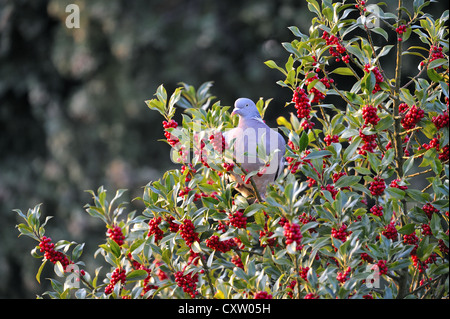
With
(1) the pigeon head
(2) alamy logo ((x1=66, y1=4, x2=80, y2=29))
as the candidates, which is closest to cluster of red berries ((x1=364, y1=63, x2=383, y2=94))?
(1) the pigeon head

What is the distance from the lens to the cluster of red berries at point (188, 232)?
1.40 m

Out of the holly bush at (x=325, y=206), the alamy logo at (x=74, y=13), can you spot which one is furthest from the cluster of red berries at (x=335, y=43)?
the alamy logo at (x=74, y=13)

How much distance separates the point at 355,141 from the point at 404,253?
13.0 inches

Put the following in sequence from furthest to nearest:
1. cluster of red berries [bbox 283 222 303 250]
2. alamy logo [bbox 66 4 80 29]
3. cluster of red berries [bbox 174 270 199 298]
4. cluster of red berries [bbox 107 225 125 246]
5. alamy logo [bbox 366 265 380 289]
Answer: alamy logo [bbox 66 4 80 29] → cluster of red berries [bbox 107 225 125 246] → cluster of red berries [bbox 174 270 199 298] → alamy logo [bbox 366 265 380 289] → cluster of red berries [bbox 283 222 303 250]

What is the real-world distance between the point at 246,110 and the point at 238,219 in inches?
20.2

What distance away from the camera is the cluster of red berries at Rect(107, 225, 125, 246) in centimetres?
169

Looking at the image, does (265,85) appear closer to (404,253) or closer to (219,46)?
(219,46)

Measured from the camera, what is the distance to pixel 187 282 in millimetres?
1518

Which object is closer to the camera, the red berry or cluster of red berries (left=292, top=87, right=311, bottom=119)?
the red berry

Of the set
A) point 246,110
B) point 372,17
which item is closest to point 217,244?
point 246,110

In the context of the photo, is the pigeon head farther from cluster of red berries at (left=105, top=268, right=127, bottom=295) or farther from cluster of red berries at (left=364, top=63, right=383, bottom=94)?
cluster of red berries at (left=105, top=268, right=127, bottom=295)

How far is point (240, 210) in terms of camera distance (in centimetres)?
143

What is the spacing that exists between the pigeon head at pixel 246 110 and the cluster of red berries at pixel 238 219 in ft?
1.53

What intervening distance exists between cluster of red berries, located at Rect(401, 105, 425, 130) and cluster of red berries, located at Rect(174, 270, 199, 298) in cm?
77
